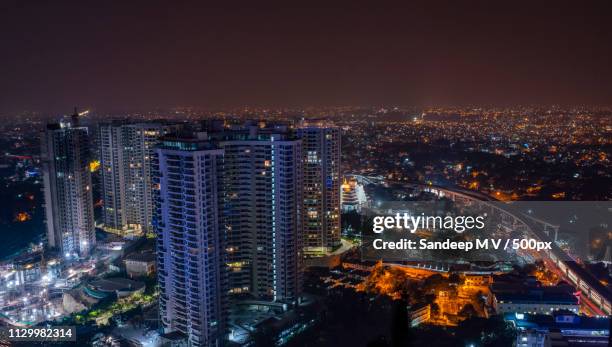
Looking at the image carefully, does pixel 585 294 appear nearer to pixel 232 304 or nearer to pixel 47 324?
pixel 232 304

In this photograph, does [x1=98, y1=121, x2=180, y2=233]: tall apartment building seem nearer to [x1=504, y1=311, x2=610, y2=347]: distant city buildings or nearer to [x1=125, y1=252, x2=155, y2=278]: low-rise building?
[x1=125, y1=252, x2=155, y2=278]: low-rise building

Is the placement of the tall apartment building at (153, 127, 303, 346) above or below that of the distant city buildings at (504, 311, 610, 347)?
above

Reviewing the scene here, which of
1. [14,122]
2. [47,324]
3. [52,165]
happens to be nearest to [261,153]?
[47,324]

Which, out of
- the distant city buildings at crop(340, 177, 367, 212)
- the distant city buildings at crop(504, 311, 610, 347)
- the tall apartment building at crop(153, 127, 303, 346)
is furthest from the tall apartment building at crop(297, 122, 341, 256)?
the distant city buildings at crop(504, 311, 610, 347)

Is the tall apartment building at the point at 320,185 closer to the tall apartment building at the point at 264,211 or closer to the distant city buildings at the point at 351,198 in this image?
the tall apartment building at the point at 264,211

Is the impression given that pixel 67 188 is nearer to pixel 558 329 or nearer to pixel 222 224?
pixel 222 224

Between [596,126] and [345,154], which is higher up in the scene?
[596,126]
